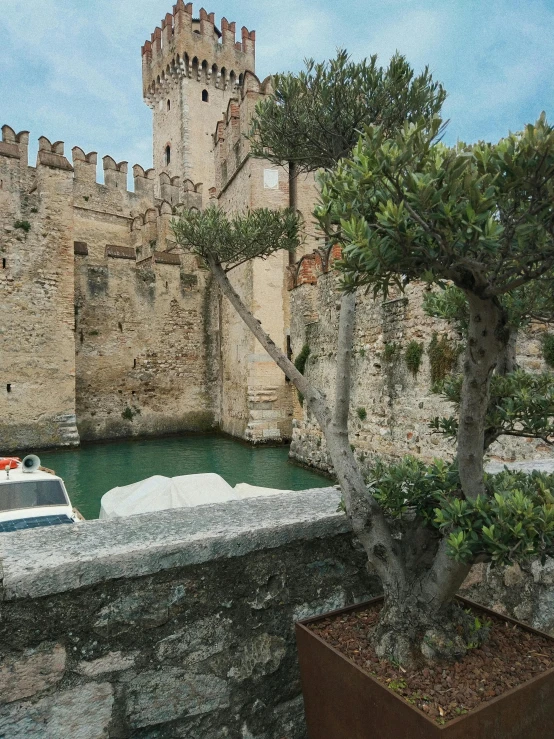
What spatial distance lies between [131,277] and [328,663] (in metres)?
17.7

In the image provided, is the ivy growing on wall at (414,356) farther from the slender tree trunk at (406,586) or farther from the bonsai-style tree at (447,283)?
the slender tree trunk at (406,586)

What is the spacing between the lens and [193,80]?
3072 cm

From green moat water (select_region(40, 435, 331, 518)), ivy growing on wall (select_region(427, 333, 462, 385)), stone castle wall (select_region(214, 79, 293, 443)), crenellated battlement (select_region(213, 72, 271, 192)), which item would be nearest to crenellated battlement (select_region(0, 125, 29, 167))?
crenellated battlement (select_region(213, 72, 271, 192))

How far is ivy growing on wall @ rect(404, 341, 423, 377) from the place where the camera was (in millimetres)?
7730

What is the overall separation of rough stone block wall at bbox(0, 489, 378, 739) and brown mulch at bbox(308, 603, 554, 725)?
0.88ft

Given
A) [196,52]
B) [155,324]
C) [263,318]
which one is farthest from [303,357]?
[196,52]

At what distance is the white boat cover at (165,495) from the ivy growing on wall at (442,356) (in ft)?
11.0

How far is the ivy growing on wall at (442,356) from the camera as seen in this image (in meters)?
7.07

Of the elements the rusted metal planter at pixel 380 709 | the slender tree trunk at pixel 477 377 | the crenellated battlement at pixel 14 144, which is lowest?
the rusted metal planter at pixel 380 709

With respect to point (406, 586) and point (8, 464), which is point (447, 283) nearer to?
point (406, 586)

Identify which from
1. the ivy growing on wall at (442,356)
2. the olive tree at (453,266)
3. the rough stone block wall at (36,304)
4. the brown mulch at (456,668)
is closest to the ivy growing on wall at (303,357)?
the ivy growing on wall at (442,356)

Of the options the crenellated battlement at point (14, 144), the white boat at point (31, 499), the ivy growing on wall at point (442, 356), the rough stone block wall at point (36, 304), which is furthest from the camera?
the crenellated battlement at point (14, 144)

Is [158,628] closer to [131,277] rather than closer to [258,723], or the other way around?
[258,723]

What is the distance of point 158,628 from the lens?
167cm
